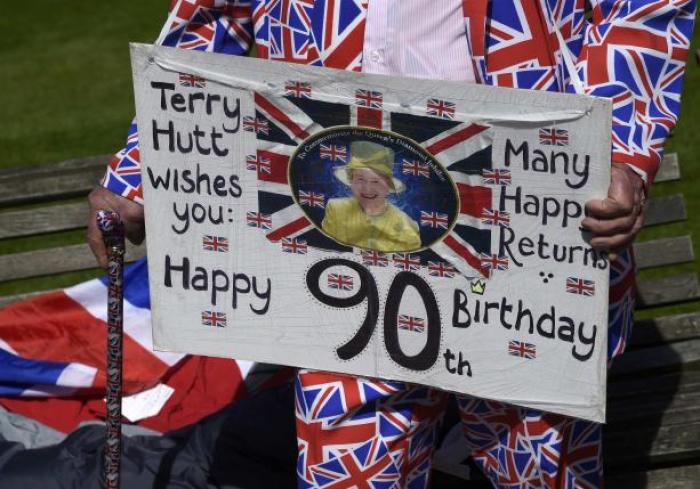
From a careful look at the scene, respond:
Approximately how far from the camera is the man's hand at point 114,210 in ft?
9.11

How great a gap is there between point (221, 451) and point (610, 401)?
1179 millimetres

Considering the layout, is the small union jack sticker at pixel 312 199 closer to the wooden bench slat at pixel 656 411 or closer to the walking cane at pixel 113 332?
the walking cane at pixel 113 332

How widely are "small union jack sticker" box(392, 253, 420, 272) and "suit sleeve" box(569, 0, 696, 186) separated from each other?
0.42 meters

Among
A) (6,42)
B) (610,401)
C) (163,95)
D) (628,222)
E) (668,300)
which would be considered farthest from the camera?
(6,42)

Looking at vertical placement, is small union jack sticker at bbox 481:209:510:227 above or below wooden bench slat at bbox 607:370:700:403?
above

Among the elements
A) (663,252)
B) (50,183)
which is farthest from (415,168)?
(50,183)

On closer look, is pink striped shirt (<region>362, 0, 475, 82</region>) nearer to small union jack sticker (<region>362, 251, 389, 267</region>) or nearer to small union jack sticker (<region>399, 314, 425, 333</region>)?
small union jack sticker (<region>362, 251, 389, 267</region>)

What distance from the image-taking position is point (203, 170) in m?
2.54

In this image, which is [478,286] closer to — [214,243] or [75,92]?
[214,243]

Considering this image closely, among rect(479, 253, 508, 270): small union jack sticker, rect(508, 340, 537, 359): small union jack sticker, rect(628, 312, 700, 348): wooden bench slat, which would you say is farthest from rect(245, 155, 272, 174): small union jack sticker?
rect(628, 312, 700, 348): wooden bench slat

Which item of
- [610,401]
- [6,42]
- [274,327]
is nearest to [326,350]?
[274,327]

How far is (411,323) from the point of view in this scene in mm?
2549

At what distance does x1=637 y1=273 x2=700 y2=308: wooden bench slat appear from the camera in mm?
4316

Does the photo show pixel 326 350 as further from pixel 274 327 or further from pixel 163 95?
pixel 163 95
